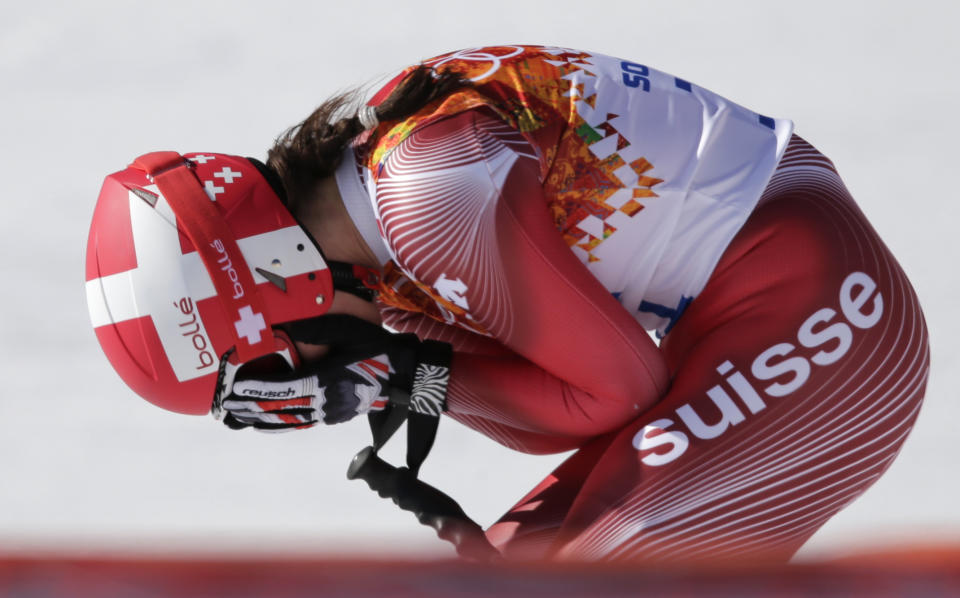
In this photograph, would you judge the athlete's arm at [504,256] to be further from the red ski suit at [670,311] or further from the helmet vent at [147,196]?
the helmet vent at [147,196]

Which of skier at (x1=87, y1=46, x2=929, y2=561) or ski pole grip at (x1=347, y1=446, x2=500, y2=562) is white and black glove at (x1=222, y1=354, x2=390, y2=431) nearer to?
skier at (x1=87, y1=46, x2=929, y2=561)

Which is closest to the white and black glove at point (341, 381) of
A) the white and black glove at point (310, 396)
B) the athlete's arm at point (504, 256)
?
the white and black glove at point (310, 396)

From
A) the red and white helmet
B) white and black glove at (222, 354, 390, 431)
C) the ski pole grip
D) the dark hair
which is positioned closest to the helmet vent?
the red and white helmet

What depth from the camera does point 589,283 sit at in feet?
4.64

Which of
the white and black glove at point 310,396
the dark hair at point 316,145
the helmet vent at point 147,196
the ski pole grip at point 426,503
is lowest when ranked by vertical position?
the ski pole grip at point 426,503

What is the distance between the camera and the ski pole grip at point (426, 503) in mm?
1585

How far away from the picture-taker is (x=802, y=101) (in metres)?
2.99

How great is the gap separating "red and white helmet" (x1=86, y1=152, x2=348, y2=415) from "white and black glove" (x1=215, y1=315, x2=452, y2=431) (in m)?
0.05

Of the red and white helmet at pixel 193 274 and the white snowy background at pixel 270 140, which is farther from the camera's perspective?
the white snowy background at pixel 270 140

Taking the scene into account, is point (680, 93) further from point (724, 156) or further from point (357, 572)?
point (357, 572)

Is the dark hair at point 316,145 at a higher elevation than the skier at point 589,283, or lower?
higher

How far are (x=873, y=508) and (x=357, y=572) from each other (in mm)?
1622

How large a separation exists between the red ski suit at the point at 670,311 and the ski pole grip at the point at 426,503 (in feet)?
0.39

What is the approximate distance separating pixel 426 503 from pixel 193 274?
0.49m
